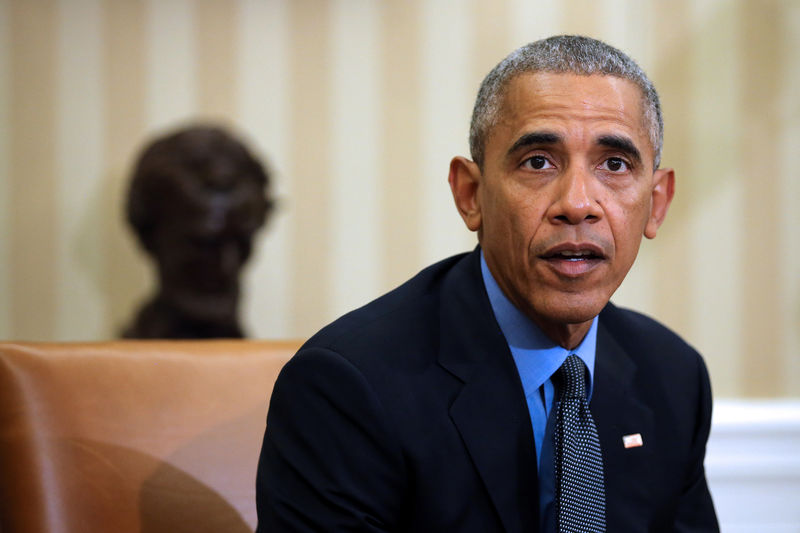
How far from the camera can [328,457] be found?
0.93m

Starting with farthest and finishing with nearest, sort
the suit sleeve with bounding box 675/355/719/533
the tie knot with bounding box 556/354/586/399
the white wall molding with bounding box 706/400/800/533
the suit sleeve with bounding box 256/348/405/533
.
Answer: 1. the white wall molding with bounding box 706/400/800/533
2. the suit sleeve with bounding box 675/355/719/533
3. the tie knot with bounding box 556/354/586/399
4. the suit sleeve with bounding box 256/348/405/533

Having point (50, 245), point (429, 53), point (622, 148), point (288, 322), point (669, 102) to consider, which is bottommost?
point (288, 322)

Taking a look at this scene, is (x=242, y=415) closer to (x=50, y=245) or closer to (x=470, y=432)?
(x=470, y=432)

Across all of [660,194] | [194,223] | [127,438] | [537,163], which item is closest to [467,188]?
[537,163]

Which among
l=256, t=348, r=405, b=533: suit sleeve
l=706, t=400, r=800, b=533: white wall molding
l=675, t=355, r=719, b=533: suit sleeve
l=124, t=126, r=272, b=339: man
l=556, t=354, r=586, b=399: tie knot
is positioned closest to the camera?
l=256, t=348, r=405, b=533: suit sleeve

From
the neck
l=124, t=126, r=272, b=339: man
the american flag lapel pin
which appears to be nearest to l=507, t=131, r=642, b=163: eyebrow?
the neck

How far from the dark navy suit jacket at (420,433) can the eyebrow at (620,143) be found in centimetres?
25

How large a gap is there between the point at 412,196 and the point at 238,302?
54 centimetres

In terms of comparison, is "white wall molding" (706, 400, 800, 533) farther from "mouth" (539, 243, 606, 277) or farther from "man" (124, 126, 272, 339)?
"mouth" (539, 243, 606, 277)

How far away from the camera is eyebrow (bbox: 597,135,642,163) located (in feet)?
3.16

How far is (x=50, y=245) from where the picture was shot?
2.22 metres

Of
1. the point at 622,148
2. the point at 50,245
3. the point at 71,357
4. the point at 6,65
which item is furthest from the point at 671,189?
the point at 6,65

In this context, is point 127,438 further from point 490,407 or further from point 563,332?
point 563,332

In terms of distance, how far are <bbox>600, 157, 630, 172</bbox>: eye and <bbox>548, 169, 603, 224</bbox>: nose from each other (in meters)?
0.04
